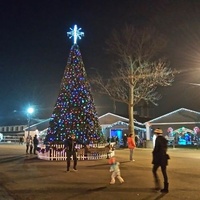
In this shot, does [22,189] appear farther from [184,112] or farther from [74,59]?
[184,112]

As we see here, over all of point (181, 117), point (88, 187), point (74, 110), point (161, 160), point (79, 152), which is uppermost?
point (181, 117)

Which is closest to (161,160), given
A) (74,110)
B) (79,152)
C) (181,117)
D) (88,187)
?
(88,187)

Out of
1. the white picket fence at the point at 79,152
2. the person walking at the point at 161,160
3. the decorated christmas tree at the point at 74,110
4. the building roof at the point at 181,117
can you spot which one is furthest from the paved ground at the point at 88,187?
the building roof at the point at 181,117

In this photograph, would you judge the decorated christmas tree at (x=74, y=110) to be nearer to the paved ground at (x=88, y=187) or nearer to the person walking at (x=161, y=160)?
the paved ground at (x=88, y=187)

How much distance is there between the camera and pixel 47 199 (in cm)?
881

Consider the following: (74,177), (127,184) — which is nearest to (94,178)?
(74,177)

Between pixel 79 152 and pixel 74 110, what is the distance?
9.64 ft

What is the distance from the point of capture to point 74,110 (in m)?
22.5

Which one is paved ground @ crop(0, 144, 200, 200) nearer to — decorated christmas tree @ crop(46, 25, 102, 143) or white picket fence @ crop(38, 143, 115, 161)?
white picket fence @ crop(38, 143, 115, 161)

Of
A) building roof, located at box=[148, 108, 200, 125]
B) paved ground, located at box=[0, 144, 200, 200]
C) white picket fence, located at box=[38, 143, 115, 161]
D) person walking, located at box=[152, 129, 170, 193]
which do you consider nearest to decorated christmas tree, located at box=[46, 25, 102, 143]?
white picket fence, located at box=[38, 143, 115, 161]

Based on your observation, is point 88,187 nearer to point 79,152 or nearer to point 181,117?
point 79,152

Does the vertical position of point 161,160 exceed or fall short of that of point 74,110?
it falls short

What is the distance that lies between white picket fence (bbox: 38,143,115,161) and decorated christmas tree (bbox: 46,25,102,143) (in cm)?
73

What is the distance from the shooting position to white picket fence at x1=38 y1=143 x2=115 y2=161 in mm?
20938
